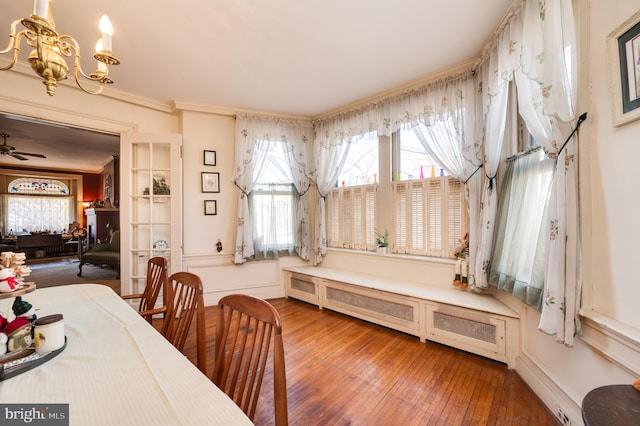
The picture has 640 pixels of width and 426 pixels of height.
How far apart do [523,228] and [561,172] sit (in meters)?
0.64

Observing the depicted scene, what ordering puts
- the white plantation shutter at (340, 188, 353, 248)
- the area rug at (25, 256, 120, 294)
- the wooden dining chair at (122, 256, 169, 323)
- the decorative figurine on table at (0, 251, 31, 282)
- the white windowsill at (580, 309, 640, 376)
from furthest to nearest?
the area rug at (25, 256, 120, 294), the white plantation shutter at (340, 188, 353, 248), the wooden dining chair at (122, 256, 169, 323), the decorative figurine on table at (0, 251, 31, 282), the white windowsill at (580, 309, 640, 376)

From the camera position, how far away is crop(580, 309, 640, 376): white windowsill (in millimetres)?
1060

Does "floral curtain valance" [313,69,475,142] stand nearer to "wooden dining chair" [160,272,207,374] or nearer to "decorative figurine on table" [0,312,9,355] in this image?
"wooden dining chair" [160,272,207,374]

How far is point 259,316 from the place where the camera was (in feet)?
2.98

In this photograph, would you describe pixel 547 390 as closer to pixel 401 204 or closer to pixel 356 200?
pixel 401 204

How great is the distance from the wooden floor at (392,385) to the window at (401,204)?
3.44ft

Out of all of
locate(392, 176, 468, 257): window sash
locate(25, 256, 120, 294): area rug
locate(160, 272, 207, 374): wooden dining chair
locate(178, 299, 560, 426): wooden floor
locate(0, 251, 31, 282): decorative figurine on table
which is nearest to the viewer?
locate(160, 272, 207, 374): wooden dining chair

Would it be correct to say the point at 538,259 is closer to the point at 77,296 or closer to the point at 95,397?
the point at 95,397

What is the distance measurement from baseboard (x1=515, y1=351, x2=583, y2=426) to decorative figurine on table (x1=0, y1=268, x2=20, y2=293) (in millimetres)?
3029

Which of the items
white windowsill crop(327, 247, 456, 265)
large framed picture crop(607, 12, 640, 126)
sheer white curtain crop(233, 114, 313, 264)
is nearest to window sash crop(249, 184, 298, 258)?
sheer white curtain crop(233, 114, 313, 264)

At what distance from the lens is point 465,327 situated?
219cm

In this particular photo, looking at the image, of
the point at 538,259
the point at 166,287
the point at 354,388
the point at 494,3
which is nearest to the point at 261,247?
the point at 166,287

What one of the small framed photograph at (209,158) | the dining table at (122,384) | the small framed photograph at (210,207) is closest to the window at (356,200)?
the small framed photograph at (210,207)

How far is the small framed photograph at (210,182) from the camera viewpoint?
3.44 m
